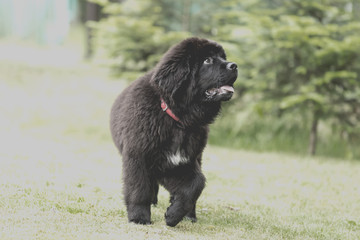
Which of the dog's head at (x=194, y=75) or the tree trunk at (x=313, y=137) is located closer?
the dog's head at (x=194, y=75)

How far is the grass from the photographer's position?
4.34 meters

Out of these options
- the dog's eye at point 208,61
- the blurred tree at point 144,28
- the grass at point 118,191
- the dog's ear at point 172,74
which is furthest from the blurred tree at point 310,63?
the dog's ear at point 172,74

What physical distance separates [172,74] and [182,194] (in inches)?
45.9

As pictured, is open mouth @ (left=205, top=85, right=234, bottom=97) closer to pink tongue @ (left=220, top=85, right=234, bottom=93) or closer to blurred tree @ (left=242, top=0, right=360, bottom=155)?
pink tongue @ (left=220, top=85, right=234, bottom=93)

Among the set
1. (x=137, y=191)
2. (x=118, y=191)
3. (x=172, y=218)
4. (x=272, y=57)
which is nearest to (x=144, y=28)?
(x=272, y=57)

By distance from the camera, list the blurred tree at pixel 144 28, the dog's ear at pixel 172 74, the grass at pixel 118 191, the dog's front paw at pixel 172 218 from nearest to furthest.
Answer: the grass at pixel 118 191 → the dog's front paw at pixel 172 218 → the dog's ear at pixel 172 74 → the blurred tree at pixel 144 28

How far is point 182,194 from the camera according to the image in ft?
14.9

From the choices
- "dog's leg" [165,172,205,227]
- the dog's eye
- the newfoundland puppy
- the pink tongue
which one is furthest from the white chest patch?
the dog's eye

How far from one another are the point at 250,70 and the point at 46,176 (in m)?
5.47

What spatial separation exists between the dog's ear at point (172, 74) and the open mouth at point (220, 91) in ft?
0.84

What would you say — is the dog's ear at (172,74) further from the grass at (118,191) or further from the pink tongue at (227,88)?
the grass at (118,191)

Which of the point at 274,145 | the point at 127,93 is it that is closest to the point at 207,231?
the point at 127,93

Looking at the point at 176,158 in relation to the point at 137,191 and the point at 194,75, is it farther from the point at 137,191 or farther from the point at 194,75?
the point at 194,75

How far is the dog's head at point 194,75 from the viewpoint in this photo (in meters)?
4.58
